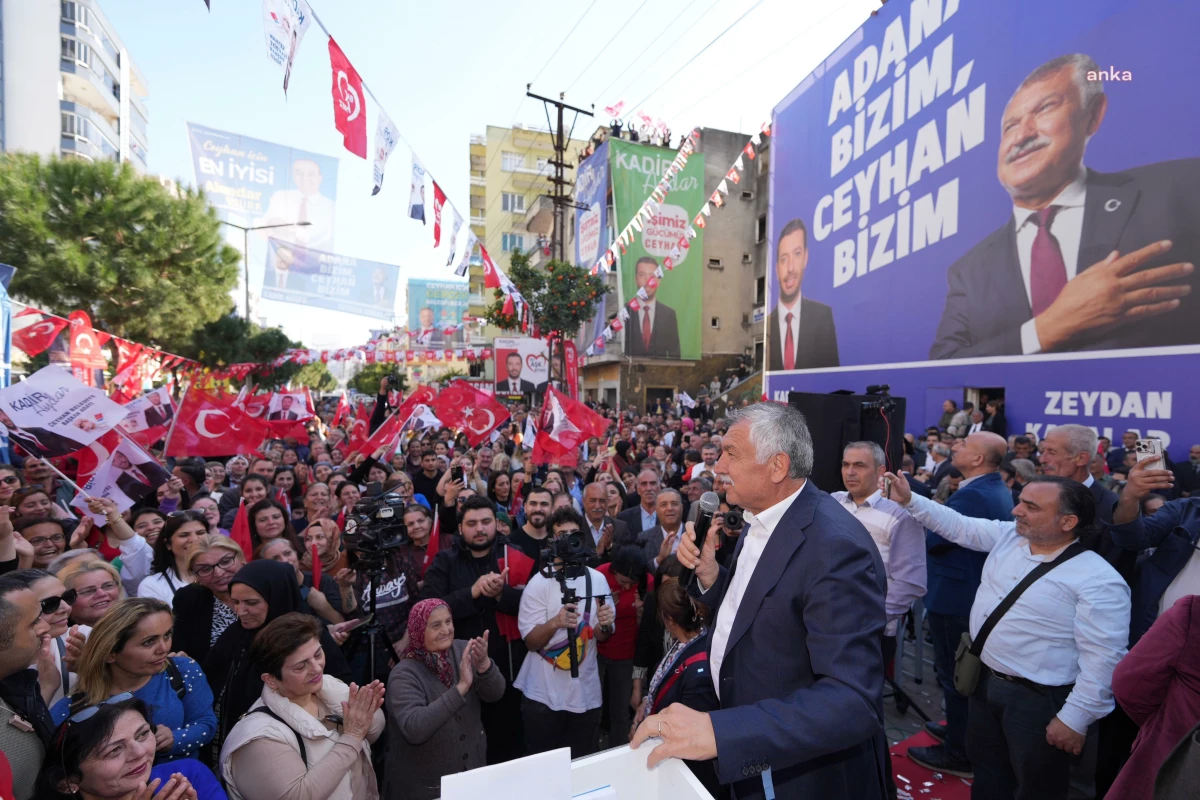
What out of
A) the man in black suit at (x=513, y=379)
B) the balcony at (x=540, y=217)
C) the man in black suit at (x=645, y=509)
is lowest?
the man in black suit at (x=645, y=509)

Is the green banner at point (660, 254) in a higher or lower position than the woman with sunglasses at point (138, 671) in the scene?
higher

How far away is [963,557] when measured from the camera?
4.26 meters

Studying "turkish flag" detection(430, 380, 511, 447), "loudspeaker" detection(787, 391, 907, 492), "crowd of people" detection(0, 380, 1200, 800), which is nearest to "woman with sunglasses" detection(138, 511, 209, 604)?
"crowd of people" detection(0, 380, 1200, 800)

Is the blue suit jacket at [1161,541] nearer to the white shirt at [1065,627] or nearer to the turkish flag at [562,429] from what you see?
the white shirt at [1065,627]

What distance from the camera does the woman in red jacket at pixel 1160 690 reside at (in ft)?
6.86

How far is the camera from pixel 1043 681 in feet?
9.60

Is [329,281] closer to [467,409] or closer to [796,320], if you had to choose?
[467,409]

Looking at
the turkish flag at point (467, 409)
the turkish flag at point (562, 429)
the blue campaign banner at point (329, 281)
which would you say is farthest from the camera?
the blue campaign banner at point (329, 281)

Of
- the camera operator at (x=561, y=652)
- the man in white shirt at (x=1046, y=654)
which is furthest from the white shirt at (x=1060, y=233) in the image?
the camera operator at (x=561, y=652)

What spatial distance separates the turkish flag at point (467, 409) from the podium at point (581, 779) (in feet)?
27.9

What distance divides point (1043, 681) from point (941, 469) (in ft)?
16.4

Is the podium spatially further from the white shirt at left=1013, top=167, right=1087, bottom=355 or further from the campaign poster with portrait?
the campaign poster with portrait

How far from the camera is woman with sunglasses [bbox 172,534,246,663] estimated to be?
11.2 ft

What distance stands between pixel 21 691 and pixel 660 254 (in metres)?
26.2
